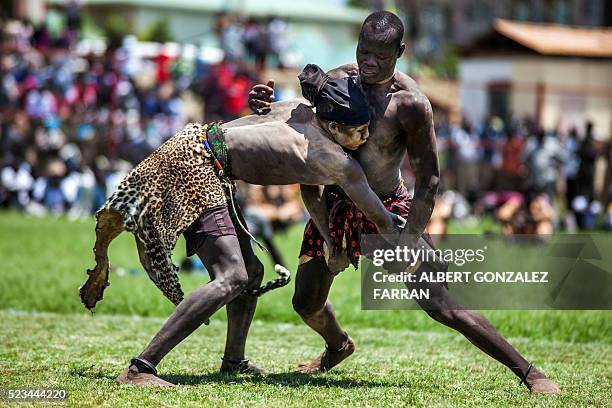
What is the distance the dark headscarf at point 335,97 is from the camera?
5523mm

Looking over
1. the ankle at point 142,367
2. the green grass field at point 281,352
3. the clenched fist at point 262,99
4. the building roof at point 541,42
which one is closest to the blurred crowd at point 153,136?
the building roof at point 541,42

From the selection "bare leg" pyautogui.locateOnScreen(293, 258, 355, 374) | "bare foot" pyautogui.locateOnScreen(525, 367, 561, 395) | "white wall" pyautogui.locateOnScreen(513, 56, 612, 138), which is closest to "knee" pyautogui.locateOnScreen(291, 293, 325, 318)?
"bare leg" pyautogui.locateOnScreen(293, 258, 355, 374)

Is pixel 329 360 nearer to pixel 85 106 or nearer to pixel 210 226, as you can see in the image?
pixel 210 226

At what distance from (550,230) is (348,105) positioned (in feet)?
34.4

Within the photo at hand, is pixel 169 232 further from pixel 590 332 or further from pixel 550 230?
pixel 550 230

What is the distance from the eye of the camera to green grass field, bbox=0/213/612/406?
5.64 metres

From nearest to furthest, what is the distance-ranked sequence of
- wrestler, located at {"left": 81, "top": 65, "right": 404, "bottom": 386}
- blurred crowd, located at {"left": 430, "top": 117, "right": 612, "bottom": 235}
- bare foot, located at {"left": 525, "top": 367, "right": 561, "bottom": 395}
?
wrestler, located at {"left": 81, "top": 65, "right": 404, "bottom": 386}, bare foot, located at {"left": 525, "top": 367, "right": 561, "bottom": 395}, blurred crowd, located at {"left": 430, "top": 117, "right": 612, "bottom": 235}

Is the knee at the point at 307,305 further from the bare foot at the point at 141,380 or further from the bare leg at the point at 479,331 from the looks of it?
the bare foot at the point at 141,380

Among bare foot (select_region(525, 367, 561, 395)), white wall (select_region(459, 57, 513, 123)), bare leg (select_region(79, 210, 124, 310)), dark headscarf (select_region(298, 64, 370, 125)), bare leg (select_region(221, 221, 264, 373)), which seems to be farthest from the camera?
white wall (select_region(459, 57, 513, 123))

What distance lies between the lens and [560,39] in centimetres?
2584

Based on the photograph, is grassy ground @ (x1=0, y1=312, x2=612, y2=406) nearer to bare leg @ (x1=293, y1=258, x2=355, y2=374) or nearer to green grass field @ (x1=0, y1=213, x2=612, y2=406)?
green grass field @ (x1=0, y1=213, x2=612, y2=406)

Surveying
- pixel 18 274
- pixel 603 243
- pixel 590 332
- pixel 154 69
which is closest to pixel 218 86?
pixel 154 69

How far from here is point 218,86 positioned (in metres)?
21.0

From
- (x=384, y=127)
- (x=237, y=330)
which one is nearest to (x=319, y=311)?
(x=237, y=330)
